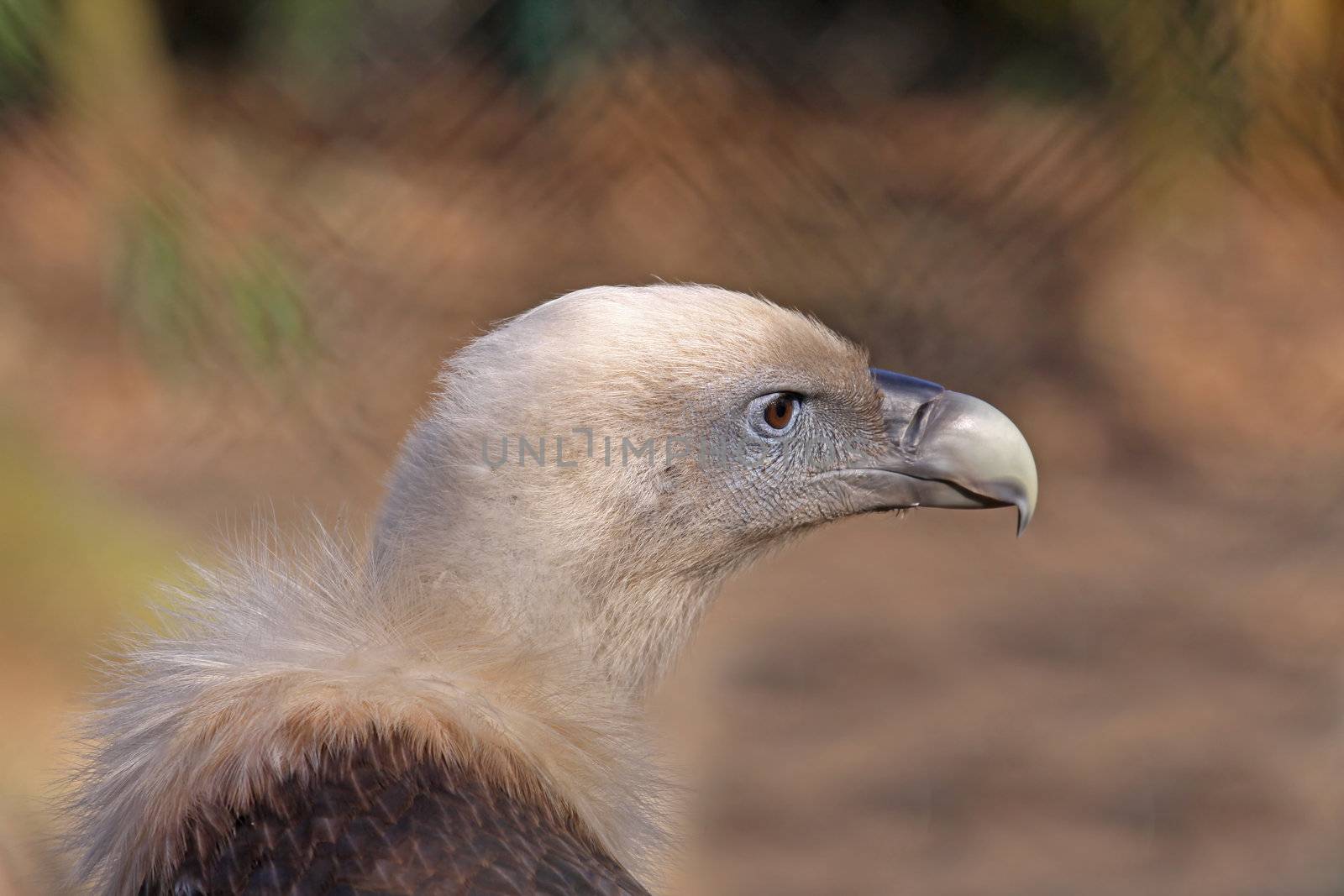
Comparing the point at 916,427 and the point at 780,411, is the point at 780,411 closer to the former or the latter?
the point at 780,411

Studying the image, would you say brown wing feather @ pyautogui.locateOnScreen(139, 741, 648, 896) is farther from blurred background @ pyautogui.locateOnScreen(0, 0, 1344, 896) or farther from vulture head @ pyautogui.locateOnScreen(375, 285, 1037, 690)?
blurred background @ pyautogui.locateOnScreen(0, 0, 1344, 896)

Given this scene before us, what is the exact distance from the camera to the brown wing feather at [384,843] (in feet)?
3.64

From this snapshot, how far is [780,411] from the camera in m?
1.58

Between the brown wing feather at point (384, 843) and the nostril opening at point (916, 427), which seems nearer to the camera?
the brown wing feather at point (384, 843)

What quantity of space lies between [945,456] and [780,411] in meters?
0.20

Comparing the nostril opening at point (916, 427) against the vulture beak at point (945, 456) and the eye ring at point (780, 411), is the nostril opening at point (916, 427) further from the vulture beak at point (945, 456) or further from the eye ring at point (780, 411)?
the eye ring at point (780, 411)

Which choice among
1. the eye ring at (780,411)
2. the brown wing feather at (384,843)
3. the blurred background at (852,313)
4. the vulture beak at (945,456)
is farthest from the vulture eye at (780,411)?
the blurred background at (852,313)

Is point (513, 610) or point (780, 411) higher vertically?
point (780, 411)

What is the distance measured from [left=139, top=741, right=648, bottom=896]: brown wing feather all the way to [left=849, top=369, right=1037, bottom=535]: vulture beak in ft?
1.99

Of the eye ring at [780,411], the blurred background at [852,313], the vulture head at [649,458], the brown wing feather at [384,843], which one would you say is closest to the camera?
the brown wing feather at [384,843]

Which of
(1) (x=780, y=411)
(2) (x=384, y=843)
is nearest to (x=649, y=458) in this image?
(1) (x=780, y=411)

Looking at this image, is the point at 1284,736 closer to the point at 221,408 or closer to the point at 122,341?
the point at 221,408

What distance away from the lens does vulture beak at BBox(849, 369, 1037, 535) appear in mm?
1596

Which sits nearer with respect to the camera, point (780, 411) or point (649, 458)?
point (649, 458)
